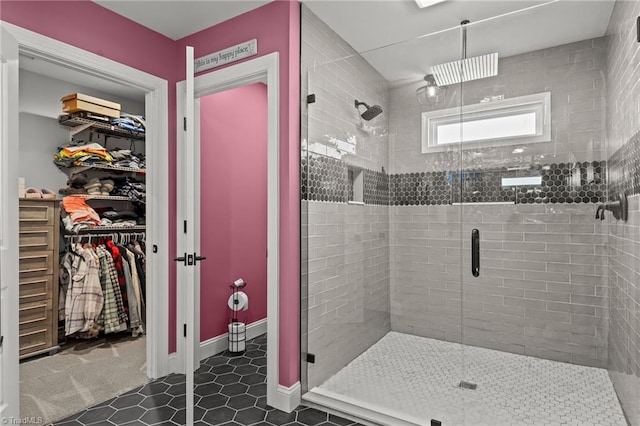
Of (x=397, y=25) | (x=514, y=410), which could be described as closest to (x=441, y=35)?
(x=397, y=25)

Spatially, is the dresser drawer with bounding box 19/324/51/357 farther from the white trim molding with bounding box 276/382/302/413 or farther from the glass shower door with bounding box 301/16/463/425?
the glass shower door with bounding box 301/16/463/425

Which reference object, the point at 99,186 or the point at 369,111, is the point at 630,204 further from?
the point at 99,186

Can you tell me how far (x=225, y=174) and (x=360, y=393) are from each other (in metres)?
2.10

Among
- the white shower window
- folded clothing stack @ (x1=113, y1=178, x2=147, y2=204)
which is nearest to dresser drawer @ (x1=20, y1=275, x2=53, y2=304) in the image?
folded clothing stack @ (x1=113, y1=178, x2=147, y2=204)

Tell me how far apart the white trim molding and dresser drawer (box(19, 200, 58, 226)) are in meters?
2.61

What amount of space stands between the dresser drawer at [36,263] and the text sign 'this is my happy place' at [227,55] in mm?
2163

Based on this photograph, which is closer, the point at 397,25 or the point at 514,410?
the point at 514,410

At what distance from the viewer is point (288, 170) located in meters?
2.38

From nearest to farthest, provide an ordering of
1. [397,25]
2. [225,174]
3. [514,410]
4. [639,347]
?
[639,347] < [514,410] < [397,25] < [225,174]

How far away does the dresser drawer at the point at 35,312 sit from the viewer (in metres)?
3.21

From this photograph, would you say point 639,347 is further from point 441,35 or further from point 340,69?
point 340,69

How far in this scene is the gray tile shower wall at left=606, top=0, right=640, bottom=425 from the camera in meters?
1.79

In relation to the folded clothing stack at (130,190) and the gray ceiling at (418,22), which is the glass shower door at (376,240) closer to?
the gray ceiling at (418,22)

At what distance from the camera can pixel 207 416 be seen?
223 cm
